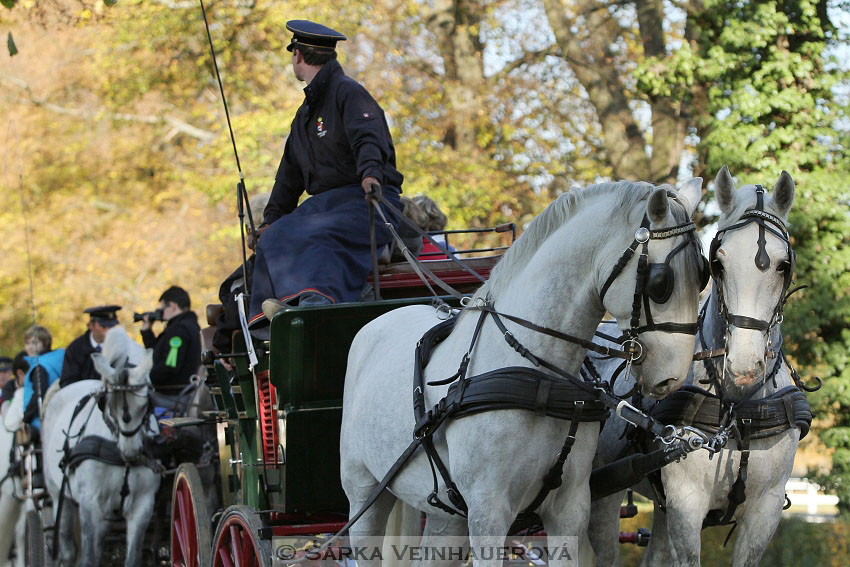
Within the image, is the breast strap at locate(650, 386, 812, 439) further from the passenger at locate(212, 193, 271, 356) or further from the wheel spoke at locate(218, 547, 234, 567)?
the wheel spoke at locate(218, 547, 234, 567)

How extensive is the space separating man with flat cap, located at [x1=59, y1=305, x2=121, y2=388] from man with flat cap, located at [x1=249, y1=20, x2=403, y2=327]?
16.7ft

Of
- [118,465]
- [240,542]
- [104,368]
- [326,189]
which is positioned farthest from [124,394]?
[326,189]

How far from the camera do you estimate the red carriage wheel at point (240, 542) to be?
539 centimetres

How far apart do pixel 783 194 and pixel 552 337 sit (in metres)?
1.09

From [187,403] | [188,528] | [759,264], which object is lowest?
[188,528]

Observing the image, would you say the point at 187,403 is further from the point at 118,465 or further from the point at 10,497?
the point at 10,497

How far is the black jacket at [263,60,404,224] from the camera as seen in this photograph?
543cm

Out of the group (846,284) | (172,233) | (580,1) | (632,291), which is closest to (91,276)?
(172,233)

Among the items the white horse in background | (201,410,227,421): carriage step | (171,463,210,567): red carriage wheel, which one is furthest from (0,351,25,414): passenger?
(171,463,210,567): red carriage wheel

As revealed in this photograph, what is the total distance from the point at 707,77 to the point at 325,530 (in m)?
7.01

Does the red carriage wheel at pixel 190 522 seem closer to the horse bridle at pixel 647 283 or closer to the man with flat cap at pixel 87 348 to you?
the man with flat cap at pixel 87 348

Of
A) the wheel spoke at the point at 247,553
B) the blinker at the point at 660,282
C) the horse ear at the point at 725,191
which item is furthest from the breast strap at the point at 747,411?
the wheel spoke at the point at 247,553

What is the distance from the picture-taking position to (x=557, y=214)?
3961 millimetres

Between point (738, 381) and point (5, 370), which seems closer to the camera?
point (738, 381)
